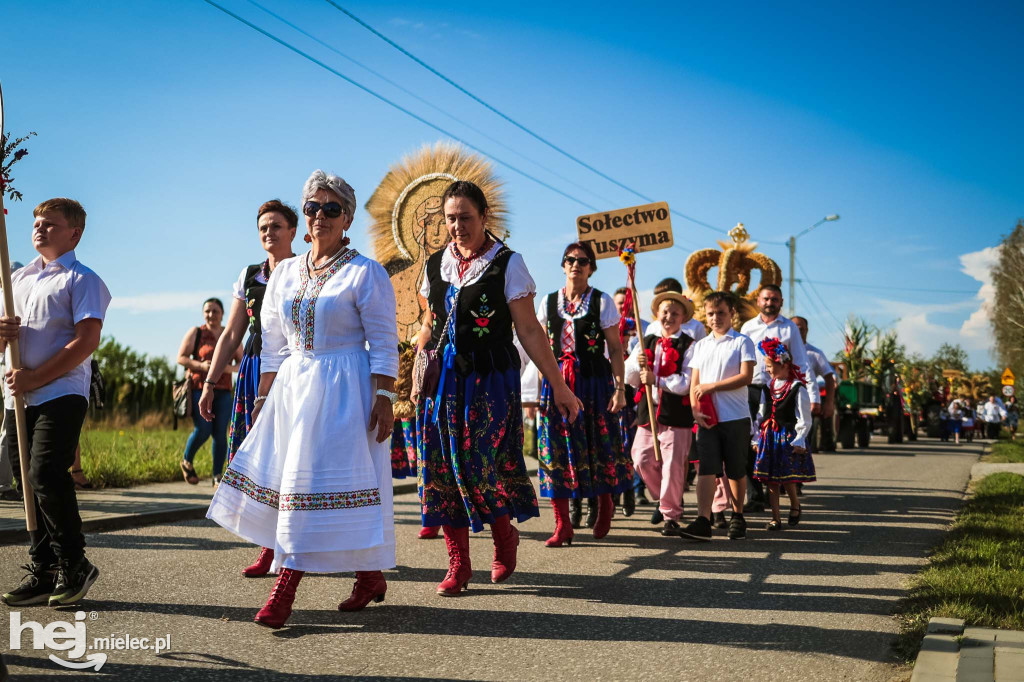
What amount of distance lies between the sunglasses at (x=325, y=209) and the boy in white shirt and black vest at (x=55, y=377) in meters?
1.13

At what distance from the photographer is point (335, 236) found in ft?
15.0

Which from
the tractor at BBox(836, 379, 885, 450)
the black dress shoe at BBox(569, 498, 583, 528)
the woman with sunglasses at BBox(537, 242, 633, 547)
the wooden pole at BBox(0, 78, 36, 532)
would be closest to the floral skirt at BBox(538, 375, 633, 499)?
the woman with sunglasses at BBox(537, 242, 633, 547)

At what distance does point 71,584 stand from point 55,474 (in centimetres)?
52

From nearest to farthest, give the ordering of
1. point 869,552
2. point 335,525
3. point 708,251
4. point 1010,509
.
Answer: point 335,525 < point 869,552 < point 1010,509 < point 708,251

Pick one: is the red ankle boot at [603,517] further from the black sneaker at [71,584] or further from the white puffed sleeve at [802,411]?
the black sneaker at [71,584]

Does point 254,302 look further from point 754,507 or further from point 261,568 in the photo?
point 754,507

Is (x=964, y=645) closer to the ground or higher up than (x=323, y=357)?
closer to the ground

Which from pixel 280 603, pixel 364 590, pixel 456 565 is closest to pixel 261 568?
pixel 364 590

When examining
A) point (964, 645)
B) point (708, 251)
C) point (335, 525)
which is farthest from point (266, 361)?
point (708, 251)

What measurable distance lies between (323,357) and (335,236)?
0.60m

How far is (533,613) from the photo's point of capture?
15.3ft

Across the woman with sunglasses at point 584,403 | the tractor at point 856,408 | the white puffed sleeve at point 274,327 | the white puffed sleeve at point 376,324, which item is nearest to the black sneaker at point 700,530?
the woman with sunglasses at point 584,403

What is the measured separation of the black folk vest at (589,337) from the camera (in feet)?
23.4

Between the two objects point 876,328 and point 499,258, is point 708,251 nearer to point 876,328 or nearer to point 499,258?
point 499,258
